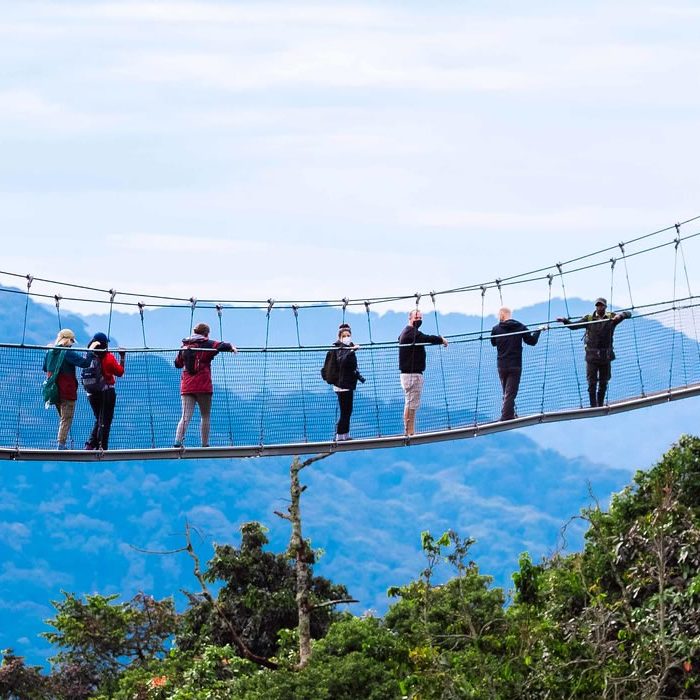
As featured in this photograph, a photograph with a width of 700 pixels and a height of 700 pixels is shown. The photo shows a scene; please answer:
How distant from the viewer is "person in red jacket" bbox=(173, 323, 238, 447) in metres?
15.0

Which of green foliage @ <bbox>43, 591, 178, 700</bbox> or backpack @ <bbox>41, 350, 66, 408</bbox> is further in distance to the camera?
green foliage @ <bbox>43, 591, 178, 700</bbox>

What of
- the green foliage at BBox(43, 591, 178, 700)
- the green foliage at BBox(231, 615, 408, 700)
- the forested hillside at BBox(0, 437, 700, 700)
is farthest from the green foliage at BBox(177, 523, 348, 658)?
the green foliage at BBox(231, 615, 408, 700)

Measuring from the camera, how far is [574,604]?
63.1ft

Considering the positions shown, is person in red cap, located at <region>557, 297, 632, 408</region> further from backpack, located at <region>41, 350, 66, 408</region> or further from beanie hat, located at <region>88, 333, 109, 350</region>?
backpack, located at <region>41, 350, 66, 408</region>

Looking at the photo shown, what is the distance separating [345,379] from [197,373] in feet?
4.90

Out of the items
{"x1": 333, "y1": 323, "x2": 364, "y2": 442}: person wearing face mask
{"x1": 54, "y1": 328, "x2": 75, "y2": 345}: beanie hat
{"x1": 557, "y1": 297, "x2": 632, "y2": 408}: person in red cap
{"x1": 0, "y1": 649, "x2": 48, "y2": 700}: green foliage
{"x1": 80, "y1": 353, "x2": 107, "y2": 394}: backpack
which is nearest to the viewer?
{"x1": 54, "y1": 328, "x2": 75, "y2": 345}: beanie hat

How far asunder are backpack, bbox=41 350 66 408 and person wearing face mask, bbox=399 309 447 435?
323 cm

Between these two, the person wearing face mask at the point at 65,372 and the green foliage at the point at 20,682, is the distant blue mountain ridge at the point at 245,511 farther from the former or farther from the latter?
the person wearing face mask at the point at 65,372

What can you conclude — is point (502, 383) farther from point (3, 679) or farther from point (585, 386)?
point (3, 679)

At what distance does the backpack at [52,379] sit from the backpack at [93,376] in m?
0.24

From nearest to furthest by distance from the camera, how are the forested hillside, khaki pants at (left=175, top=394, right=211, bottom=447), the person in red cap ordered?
khaki pants at (left=175, top=394, right=211, bottom=447)
the person in red cap
the forested hillside

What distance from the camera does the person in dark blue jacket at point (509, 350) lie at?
15734 mm

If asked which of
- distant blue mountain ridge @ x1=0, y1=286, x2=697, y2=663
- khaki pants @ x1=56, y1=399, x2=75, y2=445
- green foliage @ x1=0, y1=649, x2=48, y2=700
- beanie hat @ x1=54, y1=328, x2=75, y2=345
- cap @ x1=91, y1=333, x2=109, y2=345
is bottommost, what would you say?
green foliage @ x1=0, y1=649, x2=48, y2=700

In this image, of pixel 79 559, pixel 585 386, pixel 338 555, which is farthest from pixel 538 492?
pixel 585 386
